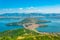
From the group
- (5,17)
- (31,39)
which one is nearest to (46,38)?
(31,39)

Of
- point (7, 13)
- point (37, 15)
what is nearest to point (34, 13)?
point (37, 15)

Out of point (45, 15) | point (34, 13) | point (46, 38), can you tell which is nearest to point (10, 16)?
point (34, 13)

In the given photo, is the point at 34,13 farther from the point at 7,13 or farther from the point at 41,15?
the point at 7,13

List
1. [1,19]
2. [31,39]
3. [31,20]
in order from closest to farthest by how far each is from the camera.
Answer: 1. [31,39]
2. [31,20]
3. [1,19]

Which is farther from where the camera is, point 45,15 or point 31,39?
point 45,15

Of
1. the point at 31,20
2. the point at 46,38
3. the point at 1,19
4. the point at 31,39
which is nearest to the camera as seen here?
the point at 31,39

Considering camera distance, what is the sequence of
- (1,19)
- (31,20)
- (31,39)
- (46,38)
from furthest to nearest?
(1,19) → (31,20) → (46,38) → (31,39)

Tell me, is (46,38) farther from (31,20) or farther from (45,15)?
(45,15)

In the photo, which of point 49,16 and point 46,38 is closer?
point 46,38

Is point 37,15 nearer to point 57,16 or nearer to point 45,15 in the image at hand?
point 45,15
